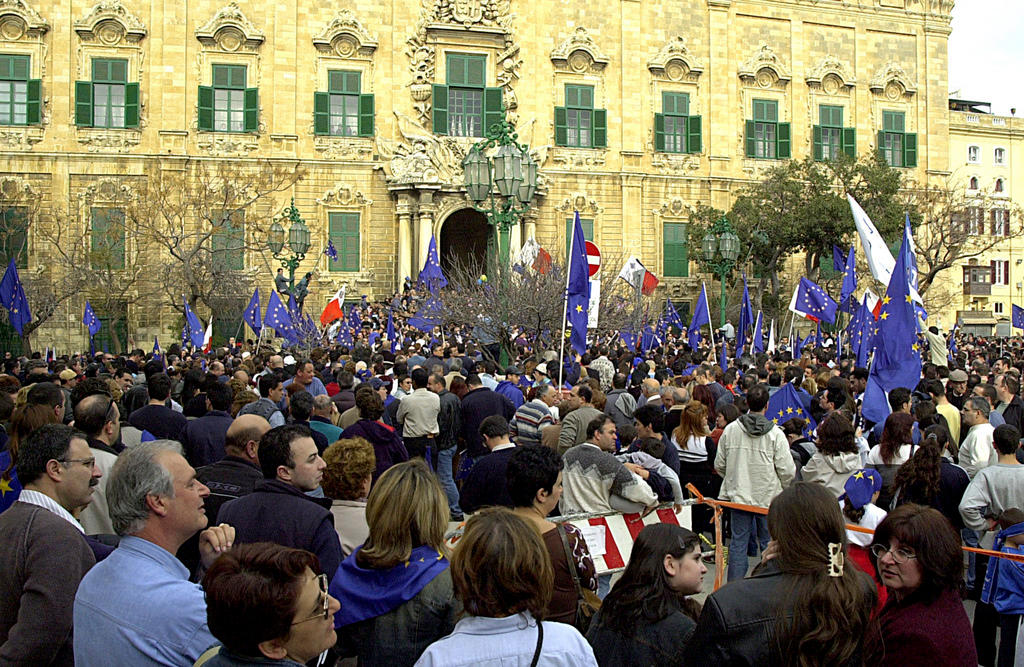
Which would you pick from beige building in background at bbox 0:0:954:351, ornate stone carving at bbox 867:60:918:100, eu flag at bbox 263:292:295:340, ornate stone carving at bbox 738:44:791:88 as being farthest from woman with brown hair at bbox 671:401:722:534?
ornate stone carving at bbox 867:60:918:100

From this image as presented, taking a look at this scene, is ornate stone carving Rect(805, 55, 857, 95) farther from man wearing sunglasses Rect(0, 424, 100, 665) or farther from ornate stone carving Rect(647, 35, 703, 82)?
man wearing sunglasses Rect(0, 424, 100, 665)

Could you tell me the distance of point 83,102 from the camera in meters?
30.0

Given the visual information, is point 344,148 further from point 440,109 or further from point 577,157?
point 577,157

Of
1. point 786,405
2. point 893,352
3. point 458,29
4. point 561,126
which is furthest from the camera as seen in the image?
point 561,126

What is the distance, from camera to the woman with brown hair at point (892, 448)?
24.3 ft

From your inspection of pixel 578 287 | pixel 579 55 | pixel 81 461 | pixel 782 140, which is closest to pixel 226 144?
pixel 579 55

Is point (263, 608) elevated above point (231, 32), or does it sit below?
below

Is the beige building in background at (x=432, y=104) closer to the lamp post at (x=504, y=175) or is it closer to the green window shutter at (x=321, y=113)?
the green window shutter at (x=321, y=113)

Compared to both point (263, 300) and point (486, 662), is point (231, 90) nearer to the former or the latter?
point (263, 300)

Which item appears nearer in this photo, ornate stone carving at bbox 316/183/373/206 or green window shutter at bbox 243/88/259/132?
green window shutter at bbox 243/88/259/132

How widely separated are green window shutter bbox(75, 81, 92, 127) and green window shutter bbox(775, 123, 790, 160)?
75.1 feet

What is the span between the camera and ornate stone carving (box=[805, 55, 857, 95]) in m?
35.8

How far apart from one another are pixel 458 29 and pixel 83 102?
11872 mm

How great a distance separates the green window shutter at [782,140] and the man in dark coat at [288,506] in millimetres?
32736
